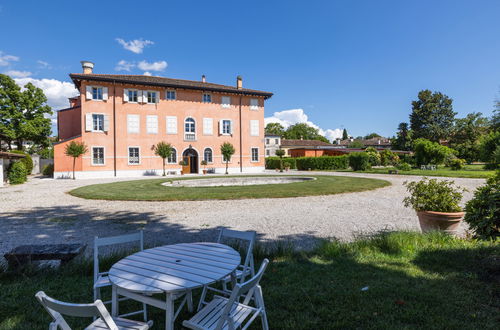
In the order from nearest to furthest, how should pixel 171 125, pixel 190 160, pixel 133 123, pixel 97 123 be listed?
pixel 97 123 → pixel 133 123 → pixel 171 125 → pixel 190 160

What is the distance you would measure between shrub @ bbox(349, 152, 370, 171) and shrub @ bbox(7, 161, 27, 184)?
29.0 meters

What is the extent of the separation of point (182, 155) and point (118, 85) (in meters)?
8.88

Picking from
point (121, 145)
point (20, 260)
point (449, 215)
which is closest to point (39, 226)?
point (20, 260)

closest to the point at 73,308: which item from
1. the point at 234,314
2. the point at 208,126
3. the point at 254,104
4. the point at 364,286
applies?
the point at 234,314

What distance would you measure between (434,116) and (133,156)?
57.9m

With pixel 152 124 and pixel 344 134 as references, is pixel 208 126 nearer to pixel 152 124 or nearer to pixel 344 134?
pixel 152 124

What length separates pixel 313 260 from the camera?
394 cm

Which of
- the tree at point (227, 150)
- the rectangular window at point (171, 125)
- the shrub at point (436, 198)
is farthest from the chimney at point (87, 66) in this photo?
the shrub at point (436, 198)

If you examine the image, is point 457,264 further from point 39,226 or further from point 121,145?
point 121,145

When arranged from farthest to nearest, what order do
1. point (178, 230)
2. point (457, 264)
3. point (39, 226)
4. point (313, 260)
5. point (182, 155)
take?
point (182, 155)
point (39, 226)
point (178, 230)
point (313, 260)
point (457, 264)

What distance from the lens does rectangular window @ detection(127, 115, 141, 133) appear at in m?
25.4

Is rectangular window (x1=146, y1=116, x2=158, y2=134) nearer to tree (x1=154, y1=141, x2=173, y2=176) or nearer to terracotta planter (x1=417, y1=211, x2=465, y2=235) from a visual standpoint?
tree (x1=154, y1=141, x2=173, y2=176)

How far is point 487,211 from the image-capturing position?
11.3ft

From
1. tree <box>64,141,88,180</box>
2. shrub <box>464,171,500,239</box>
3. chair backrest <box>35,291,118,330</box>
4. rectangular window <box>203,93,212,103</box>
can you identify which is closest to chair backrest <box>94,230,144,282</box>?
chair backrest <box>35,291,118,330</box>
